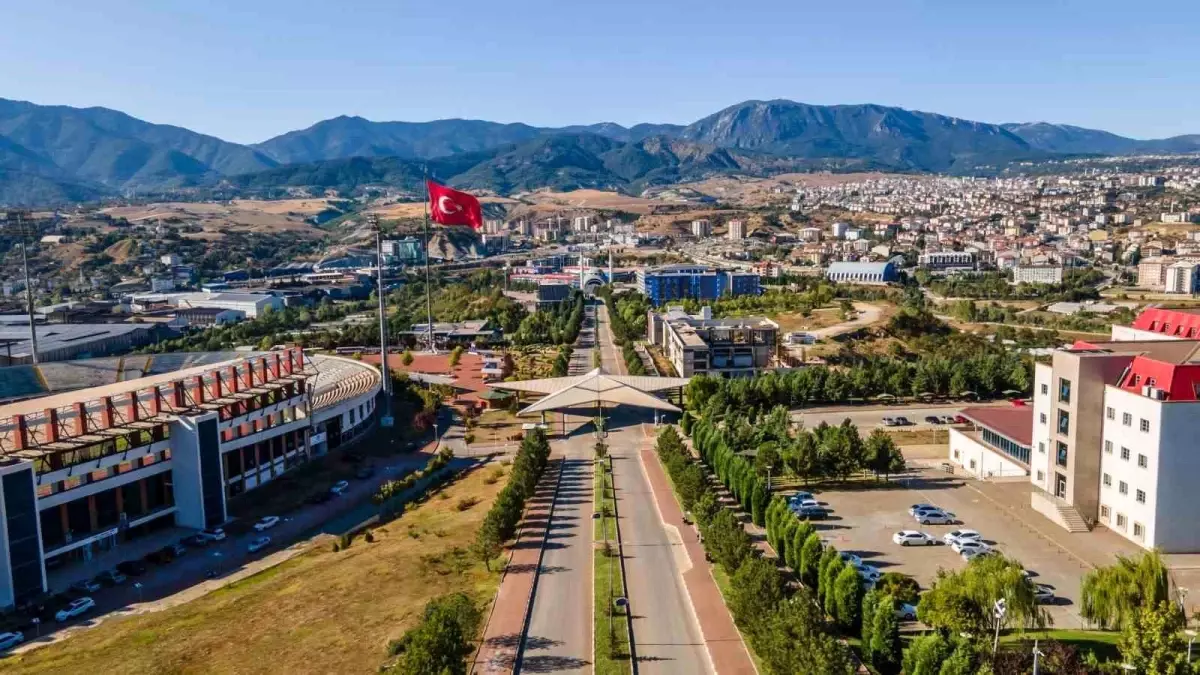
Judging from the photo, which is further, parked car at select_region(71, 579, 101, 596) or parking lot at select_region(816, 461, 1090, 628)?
parked car at select_region(71, 579, 101, 596)

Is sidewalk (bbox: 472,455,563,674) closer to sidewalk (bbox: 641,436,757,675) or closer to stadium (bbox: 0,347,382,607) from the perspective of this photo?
sidewalk (bbox: 641,436,757,675)

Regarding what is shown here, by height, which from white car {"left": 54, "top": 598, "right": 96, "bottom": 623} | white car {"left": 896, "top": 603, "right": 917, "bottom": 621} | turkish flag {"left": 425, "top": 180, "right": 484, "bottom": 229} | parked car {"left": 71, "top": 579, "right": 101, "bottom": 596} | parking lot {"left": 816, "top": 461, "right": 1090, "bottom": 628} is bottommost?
parked car {"left": 71, "top": 579, "right": 101, "bottom": 596}

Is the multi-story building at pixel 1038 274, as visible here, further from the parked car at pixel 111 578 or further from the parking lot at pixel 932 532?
the parked car at pixel 111 578

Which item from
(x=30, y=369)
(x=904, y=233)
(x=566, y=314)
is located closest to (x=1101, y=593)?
(x=30, y=369)

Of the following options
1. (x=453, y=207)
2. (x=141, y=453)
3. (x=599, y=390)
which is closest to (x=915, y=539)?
(x=599, y=390)

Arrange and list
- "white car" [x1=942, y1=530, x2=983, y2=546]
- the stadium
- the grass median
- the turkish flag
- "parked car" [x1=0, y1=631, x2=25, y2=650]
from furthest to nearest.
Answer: the turkish flag < "white car" [x1=942, y1=530, x2=983, y2=546] < the stadium < "parked car" [x1=0, y1=631, x2=25, y2=650] < the grass median

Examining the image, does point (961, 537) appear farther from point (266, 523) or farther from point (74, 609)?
point (74, 609)

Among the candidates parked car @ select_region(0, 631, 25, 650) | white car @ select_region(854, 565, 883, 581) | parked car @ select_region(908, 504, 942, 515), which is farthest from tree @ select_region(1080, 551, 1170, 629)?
parked car @ select_region(0, 631, 25, 650)

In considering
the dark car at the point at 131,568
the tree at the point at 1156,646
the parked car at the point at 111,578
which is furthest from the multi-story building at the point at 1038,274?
the parked car at the point at 111,578
